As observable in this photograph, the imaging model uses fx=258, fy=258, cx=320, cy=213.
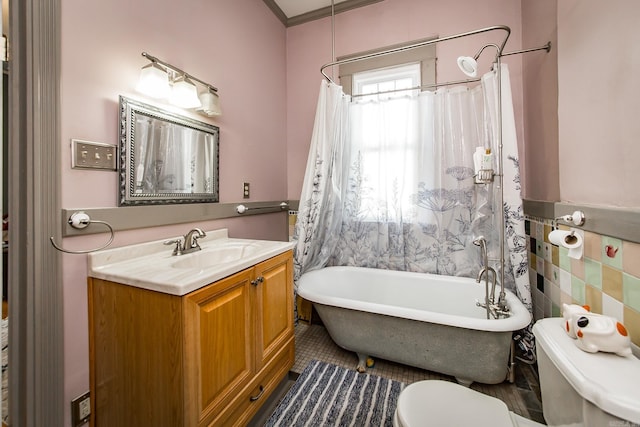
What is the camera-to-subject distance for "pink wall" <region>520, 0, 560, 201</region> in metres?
1.47

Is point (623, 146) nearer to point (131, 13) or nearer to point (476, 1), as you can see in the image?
point (476, 1)

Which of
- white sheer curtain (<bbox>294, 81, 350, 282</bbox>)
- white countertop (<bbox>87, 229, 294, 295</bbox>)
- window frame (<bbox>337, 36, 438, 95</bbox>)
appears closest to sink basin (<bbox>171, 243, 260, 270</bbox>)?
white countertop (<bbox>87, 229, 294, 295</bbox>)

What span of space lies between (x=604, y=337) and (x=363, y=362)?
1.28 meters

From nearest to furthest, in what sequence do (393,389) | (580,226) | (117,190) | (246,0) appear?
(580,226), (117,190), (393,389), (246,0)

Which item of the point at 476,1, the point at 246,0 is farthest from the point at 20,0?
the point at 476,1

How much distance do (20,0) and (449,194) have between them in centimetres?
242

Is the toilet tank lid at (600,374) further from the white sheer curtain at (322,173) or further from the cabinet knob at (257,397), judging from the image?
the white sheer curtain at (322,173)

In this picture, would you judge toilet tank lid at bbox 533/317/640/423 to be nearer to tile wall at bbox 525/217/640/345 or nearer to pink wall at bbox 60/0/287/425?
tile wall at bbox 525/217/640/345

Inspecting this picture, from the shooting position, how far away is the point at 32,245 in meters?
0.96

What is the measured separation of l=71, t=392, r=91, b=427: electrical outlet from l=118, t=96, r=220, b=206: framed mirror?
854mm

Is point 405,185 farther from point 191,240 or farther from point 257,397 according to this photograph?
point 257,397

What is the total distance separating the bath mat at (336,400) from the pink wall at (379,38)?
5.43ft

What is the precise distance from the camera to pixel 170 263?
1.26 m

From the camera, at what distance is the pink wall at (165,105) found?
108cm
